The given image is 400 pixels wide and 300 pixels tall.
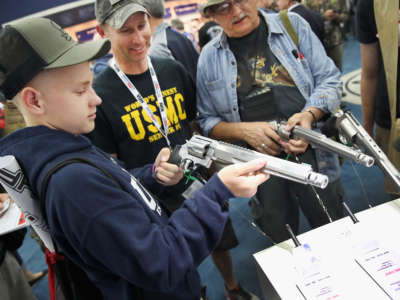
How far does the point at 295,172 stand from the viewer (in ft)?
2.97

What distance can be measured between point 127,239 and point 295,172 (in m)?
0.57

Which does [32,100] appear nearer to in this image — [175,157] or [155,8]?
[175,157]

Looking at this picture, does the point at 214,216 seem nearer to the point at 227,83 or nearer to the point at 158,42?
the point at 227,83

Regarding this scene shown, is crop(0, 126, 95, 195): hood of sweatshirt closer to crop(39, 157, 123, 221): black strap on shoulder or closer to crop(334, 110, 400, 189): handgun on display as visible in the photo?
crop(39, 157, 123, 221): black strap on shoulder

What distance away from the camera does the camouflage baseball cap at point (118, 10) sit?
1282 mm

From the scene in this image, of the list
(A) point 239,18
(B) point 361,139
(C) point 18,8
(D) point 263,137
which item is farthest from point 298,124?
(C) point 18,8

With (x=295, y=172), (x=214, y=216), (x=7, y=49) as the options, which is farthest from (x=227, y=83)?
(x=7, y=49)

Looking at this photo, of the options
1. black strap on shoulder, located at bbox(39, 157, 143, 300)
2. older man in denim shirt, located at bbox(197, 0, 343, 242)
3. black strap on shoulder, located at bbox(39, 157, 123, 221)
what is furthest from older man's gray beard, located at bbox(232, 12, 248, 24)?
black strap on shoulder, located at bbox(39, 157, 143, 300)

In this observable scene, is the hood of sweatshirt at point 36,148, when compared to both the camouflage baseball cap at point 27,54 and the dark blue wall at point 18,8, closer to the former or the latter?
the camouflage baseball cap at point 27,54

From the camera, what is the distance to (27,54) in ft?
2.37

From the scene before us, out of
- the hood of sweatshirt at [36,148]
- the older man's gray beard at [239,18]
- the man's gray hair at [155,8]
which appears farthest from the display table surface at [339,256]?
the man's gray hair at [155,8]

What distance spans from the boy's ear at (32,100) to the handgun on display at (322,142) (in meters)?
1.04

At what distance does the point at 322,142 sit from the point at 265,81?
47 cm

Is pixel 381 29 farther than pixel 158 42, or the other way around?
pixel 158 42
